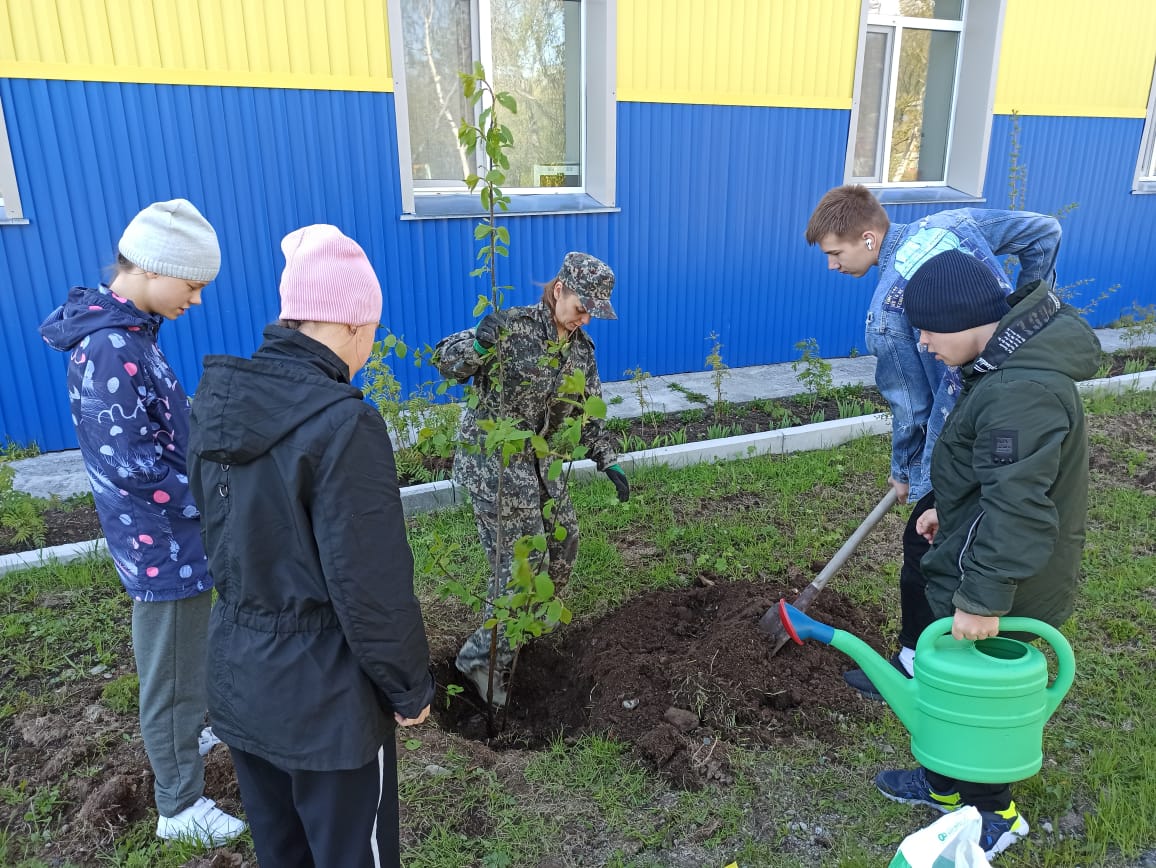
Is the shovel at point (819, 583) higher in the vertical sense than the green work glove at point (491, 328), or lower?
lower

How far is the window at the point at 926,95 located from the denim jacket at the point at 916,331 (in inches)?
198

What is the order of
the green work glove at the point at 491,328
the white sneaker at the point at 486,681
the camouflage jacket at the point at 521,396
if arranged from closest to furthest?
the green work glove at the point at 491,328
the camouflage jacket at the point at 521,396
the white sneaker at the point at 486,681

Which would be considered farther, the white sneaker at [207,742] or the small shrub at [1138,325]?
the small shrub at [1138,325]

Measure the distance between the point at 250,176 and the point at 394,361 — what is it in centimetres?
167

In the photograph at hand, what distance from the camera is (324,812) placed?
161cm

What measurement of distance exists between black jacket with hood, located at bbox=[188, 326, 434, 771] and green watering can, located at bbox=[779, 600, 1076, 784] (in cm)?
130

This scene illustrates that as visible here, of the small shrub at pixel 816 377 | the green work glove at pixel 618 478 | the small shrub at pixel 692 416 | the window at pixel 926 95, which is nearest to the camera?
the green work glove at pixel 618 478

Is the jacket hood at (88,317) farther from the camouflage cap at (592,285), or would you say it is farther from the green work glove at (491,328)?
the camouflage cap at (592,285)

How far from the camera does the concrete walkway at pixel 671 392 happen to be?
4773mm

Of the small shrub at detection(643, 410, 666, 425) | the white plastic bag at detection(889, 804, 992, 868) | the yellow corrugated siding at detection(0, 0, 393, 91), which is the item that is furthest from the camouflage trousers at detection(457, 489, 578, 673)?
the yellow corrugated siding at detection(0, 0, 393, 91)

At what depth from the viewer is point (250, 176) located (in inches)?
213

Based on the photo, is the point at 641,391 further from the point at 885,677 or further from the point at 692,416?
the point at 885,677

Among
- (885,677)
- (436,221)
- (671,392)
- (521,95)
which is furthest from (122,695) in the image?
(521,95)

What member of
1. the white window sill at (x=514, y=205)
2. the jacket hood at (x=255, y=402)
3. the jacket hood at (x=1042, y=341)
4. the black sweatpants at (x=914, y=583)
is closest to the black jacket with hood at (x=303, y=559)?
the jacket hood at (x=255, y=402)
